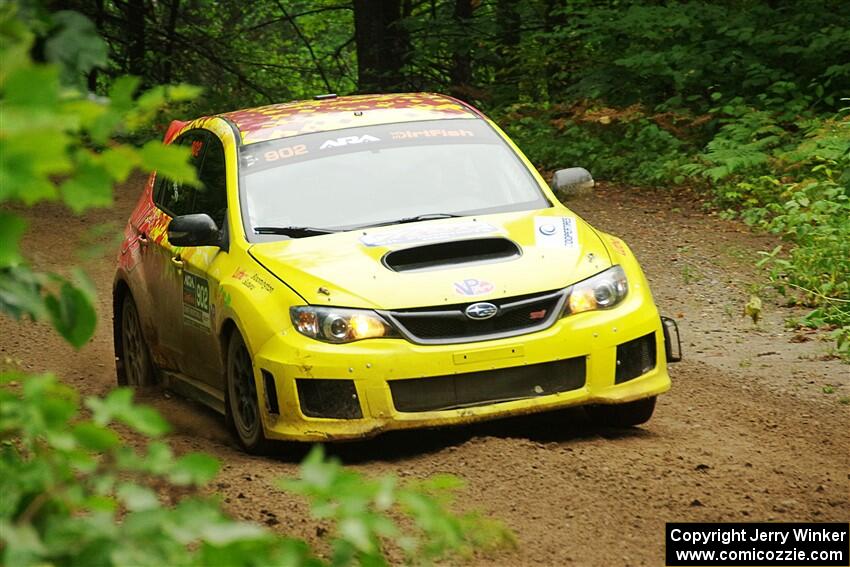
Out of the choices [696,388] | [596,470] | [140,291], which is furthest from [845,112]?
[596,470]

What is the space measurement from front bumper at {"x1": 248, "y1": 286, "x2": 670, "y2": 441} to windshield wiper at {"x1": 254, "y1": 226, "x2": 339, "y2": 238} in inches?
36.5

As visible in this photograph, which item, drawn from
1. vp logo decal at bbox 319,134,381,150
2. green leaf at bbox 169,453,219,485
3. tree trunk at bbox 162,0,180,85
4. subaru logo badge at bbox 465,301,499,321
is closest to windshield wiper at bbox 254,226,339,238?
vp logo decal at bbox 319,134,381,150

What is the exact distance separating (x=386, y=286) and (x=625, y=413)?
4.87 feet

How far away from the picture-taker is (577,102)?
794 inches

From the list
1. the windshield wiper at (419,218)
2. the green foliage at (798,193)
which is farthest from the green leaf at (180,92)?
the green foliage at (798,193)

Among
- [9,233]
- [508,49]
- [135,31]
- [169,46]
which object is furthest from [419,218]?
[169,46]

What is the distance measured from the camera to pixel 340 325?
6555mm

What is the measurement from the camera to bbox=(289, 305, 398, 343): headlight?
21.5ft

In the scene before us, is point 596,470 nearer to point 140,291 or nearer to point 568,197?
point 568,197

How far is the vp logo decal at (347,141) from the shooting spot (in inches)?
320

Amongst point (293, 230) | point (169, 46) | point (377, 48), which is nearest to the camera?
point (293, 230)

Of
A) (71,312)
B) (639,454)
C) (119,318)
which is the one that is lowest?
(119,318)

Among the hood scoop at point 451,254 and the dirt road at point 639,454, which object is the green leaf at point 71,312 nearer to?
the dirt road at point 639,454

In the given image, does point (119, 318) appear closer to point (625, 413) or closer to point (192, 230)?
point (192, 230)
